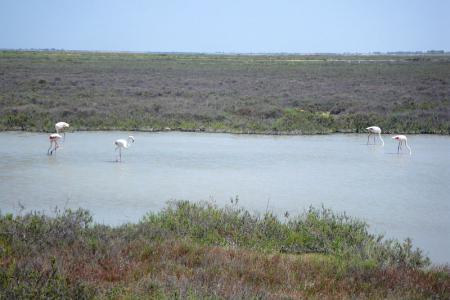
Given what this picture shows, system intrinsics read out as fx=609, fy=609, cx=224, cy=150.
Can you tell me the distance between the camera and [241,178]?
50.7 feet

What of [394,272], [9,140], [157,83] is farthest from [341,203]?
[157,83]

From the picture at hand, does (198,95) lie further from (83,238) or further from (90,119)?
(83,238)

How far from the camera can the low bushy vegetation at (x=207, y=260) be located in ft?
22.1

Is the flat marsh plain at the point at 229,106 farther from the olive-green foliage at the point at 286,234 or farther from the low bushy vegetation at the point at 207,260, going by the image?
the low bushy vegetation at the point at 207,260

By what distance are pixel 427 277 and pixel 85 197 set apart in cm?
750

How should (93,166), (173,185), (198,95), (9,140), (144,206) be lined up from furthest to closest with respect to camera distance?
(198,95) → (9,140) → (93,166) → (173,185) → (144,206)

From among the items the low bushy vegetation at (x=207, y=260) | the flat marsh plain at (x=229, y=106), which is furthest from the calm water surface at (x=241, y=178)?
the flat marsh plain at (x=229, y=106)

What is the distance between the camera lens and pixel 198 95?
42.0 m

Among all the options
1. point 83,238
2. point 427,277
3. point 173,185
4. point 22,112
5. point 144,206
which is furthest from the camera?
point 22,112

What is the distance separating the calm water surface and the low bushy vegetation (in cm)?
134

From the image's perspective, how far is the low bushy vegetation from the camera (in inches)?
266

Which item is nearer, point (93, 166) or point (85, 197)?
point (85, 197)

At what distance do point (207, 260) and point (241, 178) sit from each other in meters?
7.42

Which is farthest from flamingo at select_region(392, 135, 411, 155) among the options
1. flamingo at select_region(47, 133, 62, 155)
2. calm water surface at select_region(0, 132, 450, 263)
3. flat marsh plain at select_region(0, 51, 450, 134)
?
flamingo at select_region(47, 133, 62, 155)
